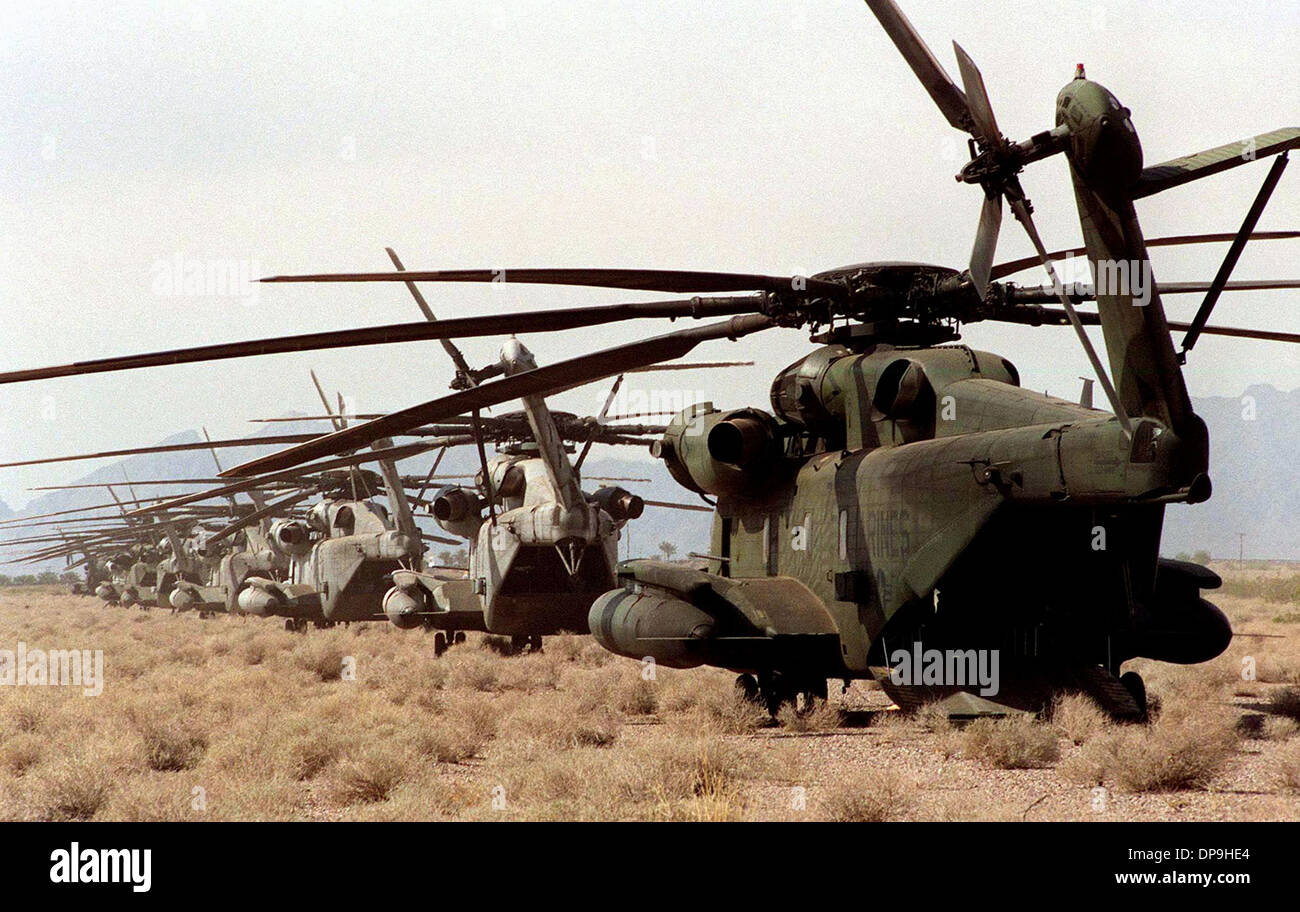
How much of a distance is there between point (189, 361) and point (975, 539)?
667 centimetres

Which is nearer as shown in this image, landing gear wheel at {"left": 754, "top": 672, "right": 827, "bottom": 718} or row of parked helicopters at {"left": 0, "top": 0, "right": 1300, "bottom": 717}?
row of parked helicopters at {"left": 0, "top": 0, "right": 1300, "bottom": 717}

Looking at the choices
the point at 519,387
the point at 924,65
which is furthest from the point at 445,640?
the point at 924,65

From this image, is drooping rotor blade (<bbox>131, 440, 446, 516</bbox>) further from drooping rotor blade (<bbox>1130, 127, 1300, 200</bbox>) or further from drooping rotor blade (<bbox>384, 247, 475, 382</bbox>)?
drooping rotor blade (<bbox>1130, 127, 1300, 200</bbox>)

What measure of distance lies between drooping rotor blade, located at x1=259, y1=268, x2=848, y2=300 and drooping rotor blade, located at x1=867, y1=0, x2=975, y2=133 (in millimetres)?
2523

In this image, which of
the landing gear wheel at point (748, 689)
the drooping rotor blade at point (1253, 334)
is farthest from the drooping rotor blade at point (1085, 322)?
the landing gear wheel at point (748, 689)

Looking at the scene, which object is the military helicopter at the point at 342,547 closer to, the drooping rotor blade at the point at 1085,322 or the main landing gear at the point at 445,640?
the main landing gear at the point at 445,640

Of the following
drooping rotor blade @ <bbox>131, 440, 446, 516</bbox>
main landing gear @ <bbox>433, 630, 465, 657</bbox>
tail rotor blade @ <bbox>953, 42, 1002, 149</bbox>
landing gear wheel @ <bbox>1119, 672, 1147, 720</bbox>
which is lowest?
main landing gear @ <bbox>433, 630, 465, 657</bbox>

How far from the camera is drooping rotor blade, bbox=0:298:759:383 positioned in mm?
8516

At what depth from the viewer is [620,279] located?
9.80 meters

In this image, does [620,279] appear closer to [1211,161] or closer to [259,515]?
[1211,161]

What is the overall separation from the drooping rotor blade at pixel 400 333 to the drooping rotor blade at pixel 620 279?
0.26 meters

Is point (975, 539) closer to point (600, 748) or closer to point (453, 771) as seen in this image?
point (600, 748)

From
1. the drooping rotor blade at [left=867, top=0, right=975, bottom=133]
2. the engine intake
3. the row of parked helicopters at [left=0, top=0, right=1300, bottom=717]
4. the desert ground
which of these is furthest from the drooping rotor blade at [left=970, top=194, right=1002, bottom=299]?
the engine intake
